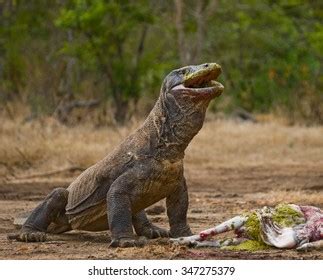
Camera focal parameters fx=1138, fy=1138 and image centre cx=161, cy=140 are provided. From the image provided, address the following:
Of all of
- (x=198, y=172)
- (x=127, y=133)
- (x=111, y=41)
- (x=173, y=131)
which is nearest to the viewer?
(x=173, y=131)

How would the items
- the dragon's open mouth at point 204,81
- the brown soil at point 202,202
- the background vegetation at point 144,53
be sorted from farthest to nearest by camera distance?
the background vegetation at point 144,53 → the dragon's open mouth at point 204,81 → the brown soil at point 202,202

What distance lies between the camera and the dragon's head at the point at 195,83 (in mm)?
7328

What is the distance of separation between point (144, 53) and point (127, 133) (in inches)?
229

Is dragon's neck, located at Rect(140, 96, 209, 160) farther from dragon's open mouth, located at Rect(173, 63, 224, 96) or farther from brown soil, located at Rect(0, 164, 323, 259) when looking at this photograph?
brown soil, located at Rect(0, 164, 323, 259)

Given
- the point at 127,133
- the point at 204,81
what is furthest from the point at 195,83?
the point at 127,133

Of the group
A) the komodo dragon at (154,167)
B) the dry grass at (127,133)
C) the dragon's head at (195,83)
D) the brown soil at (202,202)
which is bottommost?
the dry grass at (127,133)

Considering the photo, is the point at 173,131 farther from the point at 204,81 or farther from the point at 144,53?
the point at 144,53

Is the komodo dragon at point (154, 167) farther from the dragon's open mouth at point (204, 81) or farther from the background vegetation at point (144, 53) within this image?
the background vegetation at point (144, 53)

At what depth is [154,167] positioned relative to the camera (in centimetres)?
758

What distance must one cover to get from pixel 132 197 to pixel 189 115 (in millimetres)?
666

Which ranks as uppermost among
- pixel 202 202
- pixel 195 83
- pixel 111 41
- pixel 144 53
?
pixel 195 83

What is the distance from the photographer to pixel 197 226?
8.97m

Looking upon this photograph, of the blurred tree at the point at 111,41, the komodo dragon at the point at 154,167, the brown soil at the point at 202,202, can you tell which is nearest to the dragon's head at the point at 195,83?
the komodo dragon at the point at 154,167

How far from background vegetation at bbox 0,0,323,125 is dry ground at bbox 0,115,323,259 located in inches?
62.3
